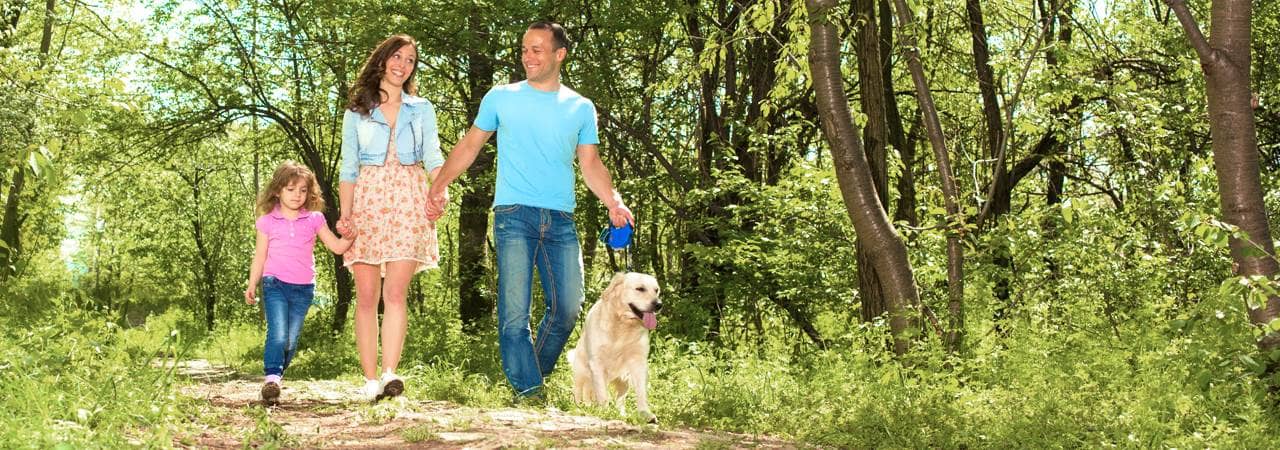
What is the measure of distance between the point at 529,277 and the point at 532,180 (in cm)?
54

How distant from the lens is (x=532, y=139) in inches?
249

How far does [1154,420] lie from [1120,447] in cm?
32

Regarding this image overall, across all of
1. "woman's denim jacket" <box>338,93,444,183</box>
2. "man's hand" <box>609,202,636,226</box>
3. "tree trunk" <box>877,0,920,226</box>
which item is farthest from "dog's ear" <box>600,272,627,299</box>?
"tree trunk" <box>877,0,920,226</box>

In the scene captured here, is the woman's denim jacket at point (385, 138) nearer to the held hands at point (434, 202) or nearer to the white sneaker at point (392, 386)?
the held hands at point (434, 202)

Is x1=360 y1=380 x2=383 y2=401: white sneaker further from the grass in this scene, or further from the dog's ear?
the dog's ear

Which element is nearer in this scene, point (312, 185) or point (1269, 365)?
point (1269, 365)

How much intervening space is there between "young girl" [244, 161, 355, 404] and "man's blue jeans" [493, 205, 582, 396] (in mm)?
1202

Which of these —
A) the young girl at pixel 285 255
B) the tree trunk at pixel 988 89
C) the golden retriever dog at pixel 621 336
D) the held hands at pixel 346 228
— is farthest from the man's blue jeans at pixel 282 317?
the tree trunk at pixel 988 89

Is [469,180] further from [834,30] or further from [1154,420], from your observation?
[1154,420]

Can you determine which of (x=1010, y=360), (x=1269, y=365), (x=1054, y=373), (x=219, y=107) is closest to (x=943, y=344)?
(x=1010, y=360)

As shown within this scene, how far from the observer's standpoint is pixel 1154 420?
564cm

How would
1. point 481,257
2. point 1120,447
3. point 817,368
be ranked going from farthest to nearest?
point 481,257
point 817,368
point 1120,447

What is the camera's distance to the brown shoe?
659 centimetres

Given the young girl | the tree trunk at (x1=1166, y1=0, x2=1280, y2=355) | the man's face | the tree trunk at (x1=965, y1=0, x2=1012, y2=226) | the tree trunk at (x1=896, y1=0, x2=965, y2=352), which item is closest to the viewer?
the tree trunk at (x1=1166, y1=0, x2=1280, y2=355)
